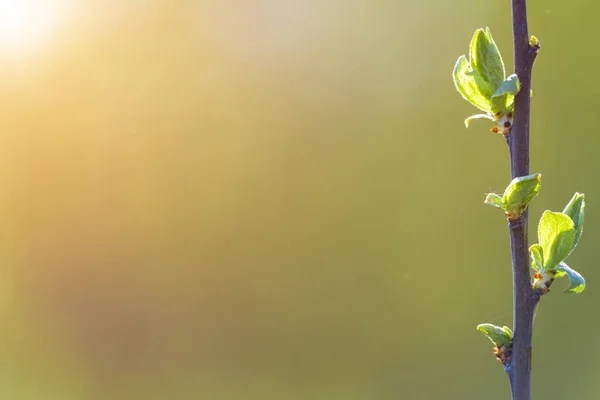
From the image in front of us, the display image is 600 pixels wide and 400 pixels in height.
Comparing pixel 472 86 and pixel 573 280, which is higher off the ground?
pixel 472 86

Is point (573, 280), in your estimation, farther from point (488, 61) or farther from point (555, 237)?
point (488, 61)

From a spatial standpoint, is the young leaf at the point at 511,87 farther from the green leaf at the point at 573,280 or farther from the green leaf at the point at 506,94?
the green leaf at the point at 573,280

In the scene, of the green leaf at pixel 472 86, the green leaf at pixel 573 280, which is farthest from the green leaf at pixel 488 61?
the green leaf at pixel 573 280

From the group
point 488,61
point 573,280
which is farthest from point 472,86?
point 573,280

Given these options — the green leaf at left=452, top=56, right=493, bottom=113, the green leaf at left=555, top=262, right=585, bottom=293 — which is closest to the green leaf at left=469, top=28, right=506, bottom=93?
the green leaf at left=452, top=56, right=493, bottom=113
